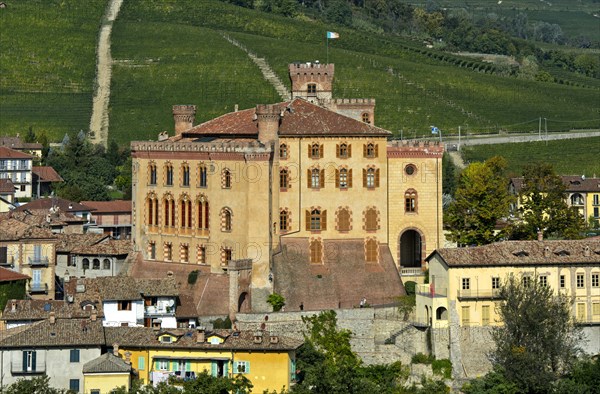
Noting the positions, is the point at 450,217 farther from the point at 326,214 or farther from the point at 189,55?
the point at 189,55

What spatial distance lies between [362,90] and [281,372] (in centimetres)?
10177

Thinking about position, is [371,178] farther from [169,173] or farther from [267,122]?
[169,173]

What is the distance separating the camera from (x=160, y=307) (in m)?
94.5

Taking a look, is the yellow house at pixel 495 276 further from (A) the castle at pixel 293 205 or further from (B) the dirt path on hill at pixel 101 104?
(B) the dirt path on hill at pixel 101 104

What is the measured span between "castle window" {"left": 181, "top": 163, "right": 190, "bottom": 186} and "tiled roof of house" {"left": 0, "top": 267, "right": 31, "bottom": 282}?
10.5m

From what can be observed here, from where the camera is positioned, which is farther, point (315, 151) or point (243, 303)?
point (315, 151)

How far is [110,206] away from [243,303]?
3758 cm

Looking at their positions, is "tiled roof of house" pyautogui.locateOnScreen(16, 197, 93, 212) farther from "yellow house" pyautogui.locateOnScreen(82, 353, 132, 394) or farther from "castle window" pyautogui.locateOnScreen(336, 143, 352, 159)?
"yellow house" pyautogui.locateOnScreen(82, 353, 132, 394)

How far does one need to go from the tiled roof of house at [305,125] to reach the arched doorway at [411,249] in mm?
6129

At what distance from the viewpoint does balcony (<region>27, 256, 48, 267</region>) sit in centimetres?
9862

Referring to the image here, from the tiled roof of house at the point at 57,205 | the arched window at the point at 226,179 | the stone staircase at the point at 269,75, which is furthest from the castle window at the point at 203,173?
the stone staircase at the point at 269,75

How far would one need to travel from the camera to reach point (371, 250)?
337 feet

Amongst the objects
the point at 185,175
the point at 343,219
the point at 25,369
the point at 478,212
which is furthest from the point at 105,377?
the point at 478,212

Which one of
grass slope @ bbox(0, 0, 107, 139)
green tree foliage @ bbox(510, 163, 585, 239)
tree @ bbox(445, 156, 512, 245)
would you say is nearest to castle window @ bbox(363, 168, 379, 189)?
tree @ bbox(445, 156, 512, 245)
